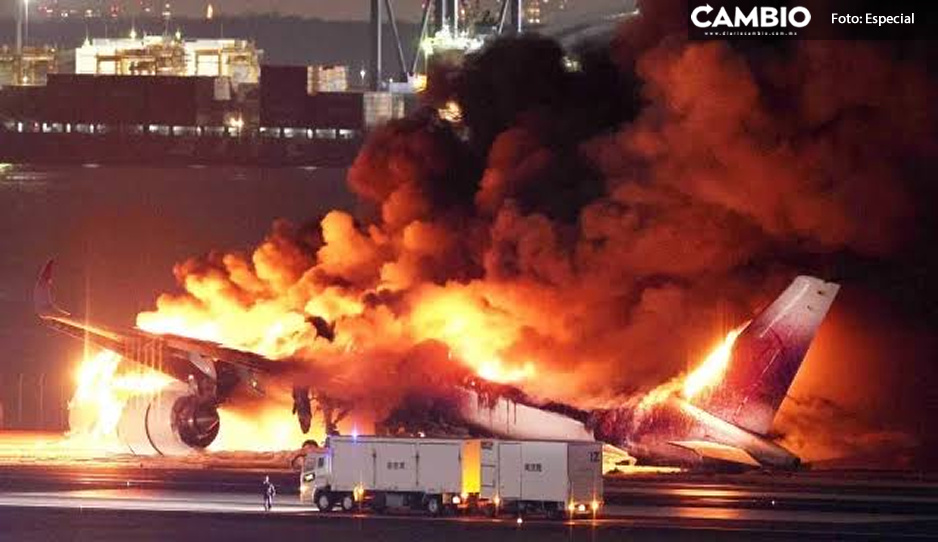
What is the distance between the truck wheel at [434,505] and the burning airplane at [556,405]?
14847 mm

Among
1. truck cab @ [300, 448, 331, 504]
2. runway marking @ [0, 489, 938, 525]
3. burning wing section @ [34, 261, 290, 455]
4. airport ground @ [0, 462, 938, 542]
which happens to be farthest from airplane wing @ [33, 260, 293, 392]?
truck cab @ [300, 448, 331, 504]

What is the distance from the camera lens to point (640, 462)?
7500 centimetres

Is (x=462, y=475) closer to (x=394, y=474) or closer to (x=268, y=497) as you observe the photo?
(x=394, y=474)

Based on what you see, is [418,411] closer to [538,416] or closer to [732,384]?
[538,416]

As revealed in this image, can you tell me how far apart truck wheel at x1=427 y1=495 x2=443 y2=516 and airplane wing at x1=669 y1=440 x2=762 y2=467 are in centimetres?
1482

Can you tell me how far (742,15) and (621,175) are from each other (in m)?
8.90

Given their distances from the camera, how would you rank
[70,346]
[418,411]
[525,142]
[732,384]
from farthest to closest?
1. [70,346]
2. [525,142]
3. [418,411]
4. [732,384]

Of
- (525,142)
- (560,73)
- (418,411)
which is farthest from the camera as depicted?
(560,73)

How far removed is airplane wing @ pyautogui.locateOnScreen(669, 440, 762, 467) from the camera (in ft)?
232

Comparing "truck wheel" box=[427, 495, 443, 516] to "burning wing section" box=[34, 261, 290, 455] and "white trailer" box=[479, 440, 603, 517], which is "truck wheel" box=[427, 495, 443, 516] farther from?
"burning wing section" box=[34, 261, 290, 455]

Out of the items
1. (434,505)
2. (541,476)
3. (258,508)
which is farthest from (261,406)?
(541,476)

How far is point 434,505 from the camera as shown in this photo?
59156 millimetres

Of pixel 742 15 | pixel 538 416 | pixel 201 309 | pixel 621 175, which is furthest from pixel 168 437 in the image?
pixel 742 15

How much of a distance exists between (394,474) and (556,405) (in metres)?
17.6
